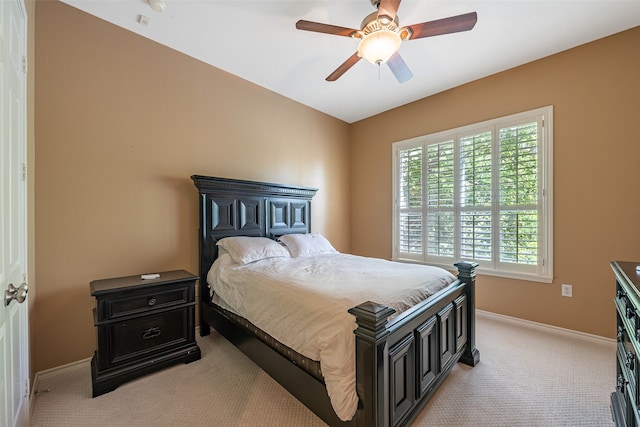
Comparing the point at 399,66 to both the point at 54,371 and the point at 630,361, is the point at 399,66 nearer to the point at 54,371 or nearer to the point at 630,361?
the point at 630,361

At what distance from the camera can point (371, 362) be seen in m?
1.26

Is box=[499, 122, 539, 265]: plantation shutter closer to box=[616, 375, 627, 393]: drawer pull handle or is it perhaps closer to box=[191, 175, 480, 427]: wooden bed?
Result: box=[191, 175, 480, 427]: wooden bed

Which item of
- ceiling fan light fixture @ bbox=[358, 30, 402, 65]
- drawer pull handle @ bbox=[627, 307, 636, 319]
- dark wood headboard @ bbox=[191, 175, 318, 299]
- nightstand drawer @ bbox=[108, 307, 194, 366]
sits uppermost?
ceiling fan light fixture @ bbox=[358, 30, 402, 65]

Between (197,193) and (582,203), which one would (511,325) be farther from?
(197,193)

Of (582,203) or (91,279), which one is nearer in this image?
(91,279)

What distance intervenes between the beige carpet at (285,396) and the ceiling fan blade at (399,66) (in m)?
2.59

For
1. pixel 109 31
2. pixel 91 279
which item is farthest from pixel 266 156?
pixel 91 279

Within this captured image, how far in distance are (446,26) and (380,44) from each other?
442 millimetres

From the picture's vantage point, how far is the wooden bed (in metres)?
1.28

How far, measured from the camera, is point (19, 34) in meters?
1.47

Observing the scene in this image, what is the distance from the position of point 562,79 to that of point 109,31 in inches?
176

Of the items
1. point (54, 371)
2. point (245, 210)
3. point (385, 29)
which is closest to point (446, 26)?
point (385, 29)

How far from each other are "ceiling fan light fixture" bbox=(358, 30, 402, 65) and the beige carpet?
2.49m

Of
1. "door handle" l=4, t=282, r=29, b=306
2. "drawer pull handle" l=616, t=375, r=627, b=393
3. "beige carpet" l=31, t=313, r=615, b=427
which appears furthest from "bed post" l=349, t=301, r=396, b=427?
"door handle" l=4, t=282, r=29, b=306
